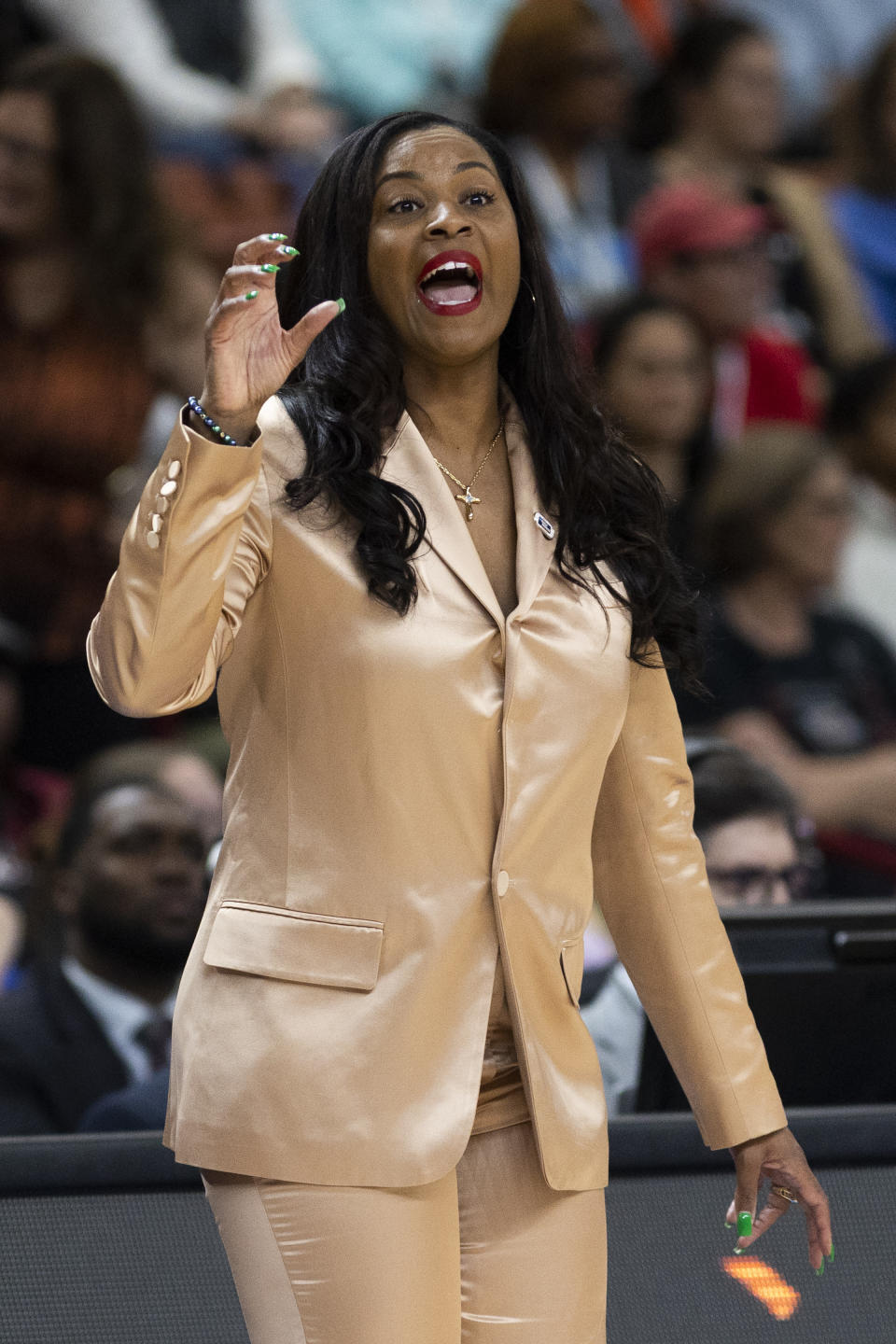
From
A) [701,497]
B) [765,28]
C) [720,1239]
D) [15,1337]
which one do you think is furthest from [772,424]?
[15,1337]

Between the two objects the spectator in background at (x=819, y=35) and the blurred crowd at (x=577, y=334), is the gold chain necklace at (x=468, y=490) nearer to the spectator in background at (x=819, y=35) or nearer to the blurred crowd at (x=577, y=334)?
the blurred crowd at (x=577, y=334)

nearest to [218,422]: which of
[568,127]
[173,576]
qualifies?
[173,576]

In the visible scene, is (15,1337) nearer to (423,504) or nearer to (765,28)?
(423,504)

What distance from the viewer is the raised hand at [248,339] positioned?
4.72 feet

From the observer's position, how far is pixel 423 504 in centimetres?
161

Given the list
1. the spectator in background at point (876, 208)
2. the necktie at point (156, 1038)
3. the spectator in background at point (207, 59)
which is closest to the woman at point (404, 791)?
the necktie at point (156, 1038)

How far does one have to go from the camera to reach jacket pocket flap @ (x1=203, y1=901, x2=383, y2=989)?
1.48 metres

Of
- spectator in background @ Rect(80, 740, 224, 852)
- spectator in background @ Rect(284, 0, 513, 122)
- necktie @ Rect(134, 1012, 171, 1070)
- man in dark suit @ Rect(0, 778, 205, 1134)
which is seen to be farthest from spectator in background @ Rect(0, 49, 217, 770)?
spectator in background @ Rect(284, 0, 513, 122)

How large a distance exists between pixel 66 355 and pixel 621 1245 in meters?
2.46

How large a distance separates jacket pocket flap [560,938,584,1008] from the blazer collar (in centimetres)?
27

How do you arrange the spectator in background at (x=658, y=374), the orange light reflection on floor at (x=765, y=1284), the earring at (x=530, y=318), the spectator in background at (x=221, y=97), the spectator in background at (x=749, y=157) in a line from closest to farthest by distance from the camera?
the earring at (x=530, y=318)
the orange light reflection on floor at (x=765, y=1284)
the spectator in background at (x=658, y=374)
the spectator in background at (x=221, y=97)
the spectator in background at (x=749, y=157)

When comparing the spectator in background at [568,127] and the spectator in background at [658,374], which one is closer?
the spectator in background at [658,374]

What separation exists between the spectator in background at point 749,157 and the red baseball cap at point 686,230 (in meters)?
0.52

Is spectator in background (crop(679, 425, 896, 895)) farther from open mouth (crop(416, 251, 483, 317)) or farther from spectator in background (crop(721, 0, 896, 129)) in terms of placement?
spectator in background (crop(721, 0, 896, 129))
